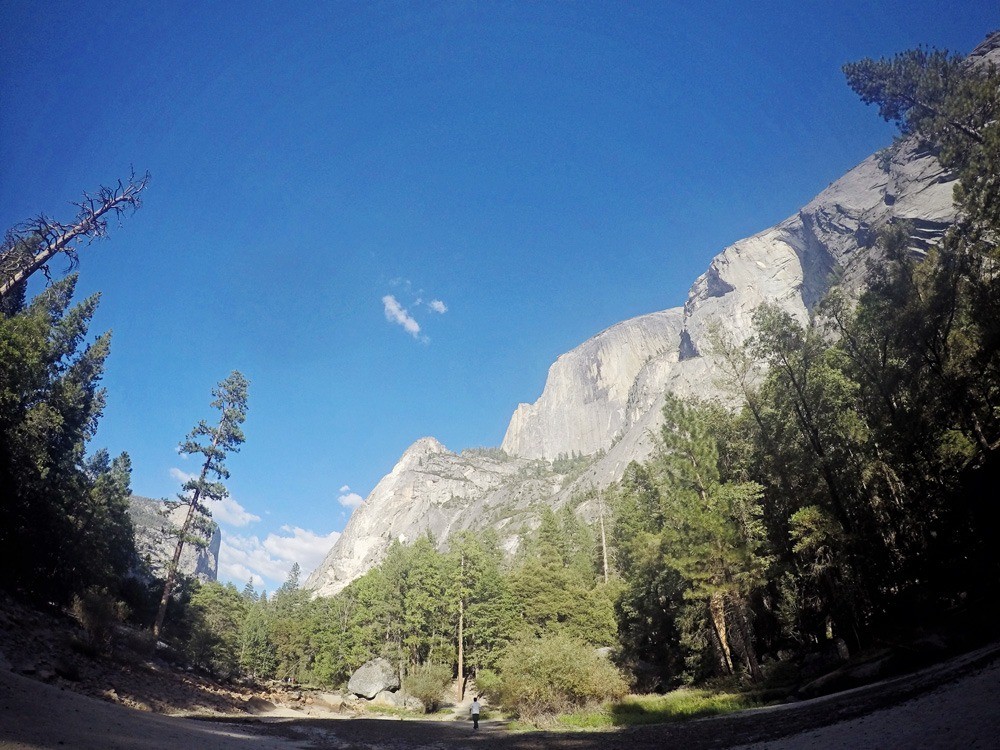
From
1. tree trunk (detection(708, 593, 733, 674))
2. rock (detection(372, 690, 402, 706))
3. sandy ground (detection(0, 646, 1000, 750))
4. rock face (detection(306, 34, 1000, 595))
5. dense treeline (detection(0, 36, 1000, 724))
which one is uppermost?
rock face (detection(306, 34, 1000, 595))

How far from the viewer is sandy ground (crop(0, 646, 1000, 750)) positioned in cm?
574

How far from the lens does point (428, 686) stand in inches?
1224

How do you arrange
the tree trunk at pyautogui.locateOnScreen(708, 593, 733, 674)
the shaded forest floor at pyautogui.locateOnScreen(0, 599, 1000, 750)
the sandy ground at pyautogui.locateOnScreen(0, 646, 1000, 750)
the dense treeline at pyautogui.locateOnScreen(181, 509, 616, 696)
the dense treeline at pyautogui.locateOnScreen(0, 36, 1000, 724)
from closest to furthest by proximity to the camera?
the sandy ground at pyautogui.locateOnScreen(0, 646, 1000, 750) < the shaded forest floor at pyautogui.locateOnScreen(0, 599, 1000, 750) < the dense treeline at pyautogui.locateOnScreen(0, 36, 1000, 724) < the tree trunk at pyautogui.locateOnScreen(708, 593, 733, 674) < the dense treeline at pyautogui.locateOnScreen(181, 509, 616, 696)

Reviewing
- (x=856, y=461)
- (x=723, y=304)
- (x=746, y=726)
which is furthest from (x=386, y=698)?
(x=723, y=304)

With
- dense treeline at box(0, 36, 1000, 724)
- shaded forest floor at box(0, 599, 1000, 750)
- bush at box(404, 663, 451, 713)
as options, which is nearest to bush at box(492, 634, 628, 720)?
dense treeline at box(0, 36, 1000, 724)

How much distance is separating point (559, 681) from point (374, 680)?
21.9m

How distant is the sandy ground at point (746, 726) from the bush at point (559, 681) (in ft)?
17.9

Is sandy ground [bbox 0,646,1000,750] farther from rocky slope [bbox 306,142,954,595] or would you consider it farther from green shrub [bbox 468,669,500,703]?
rocky slope [bbox 306,142,954,595]

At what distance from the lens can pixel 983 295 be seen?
50.9 feet

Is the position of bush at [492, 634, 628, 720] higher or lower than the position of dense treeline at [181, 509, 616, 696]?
lower

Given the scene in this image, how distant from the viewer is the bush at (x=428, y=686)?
3098 centimetres

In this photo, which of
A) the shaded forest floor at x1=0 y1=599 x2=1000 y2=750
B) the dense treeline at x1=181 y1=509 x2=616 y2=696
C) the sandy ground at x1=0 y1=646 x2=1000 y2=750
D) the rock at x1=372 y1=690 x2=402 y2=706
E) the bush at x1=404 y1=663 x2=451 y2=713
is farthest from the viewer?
the dense treeline at x1=181 y1=509 x2=616 y2=696

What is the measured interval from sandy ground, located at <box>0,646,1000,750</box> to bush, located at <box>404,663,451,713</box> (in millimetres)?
19168

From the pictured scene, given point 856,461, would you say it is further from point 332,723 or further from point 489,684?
point 332,723
